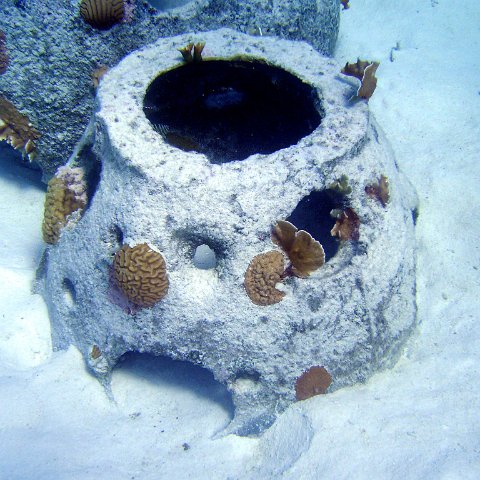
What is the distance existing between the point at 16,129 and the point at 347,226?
4.02 m

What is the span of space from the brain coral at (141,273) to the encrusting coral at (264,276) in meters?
0.69

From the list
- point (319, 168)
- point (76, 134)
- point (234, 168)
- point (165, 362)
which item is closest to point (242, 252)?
point (234, 168)

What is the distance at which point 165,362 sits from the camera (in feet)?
13.5

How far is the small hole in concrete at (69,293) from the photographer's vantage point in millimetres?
3877

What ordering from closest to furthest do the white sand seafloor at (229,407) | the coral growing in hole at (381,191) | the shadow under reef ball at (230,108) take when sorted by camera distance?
the white sand seafloor at (229,407), the coral growing in hole at (381,191), the shadow under reef ball at (230,108)

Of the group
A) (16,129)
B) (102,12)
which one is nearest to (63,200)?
(16,129)

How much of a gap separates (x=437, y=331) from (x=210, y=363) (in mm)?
2563

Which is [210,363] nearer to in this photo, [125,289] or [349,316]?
[125,289]

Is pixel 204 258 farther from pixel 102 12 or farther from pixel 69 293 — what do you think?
pixel 102 12

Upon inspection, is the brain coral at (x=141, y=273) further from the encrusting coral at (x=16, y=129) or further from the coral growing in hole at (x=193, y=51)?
the encrusting coral at (x=16, y=129)

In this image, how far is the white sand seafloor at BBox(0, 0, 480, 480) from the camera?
307 cm

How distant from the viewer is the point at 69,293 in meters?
3.93

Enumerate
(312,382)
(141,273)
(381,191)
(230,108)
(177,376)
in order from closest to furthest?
1. (141,273)
2. (312,382)
3. (381,191)
4. (177,376)
5. (230,108)

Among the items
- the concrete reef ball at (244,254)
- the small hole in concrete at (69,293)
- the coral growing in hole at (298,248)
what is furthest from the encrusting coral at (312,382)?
the small hole in concrete at (69,293)
